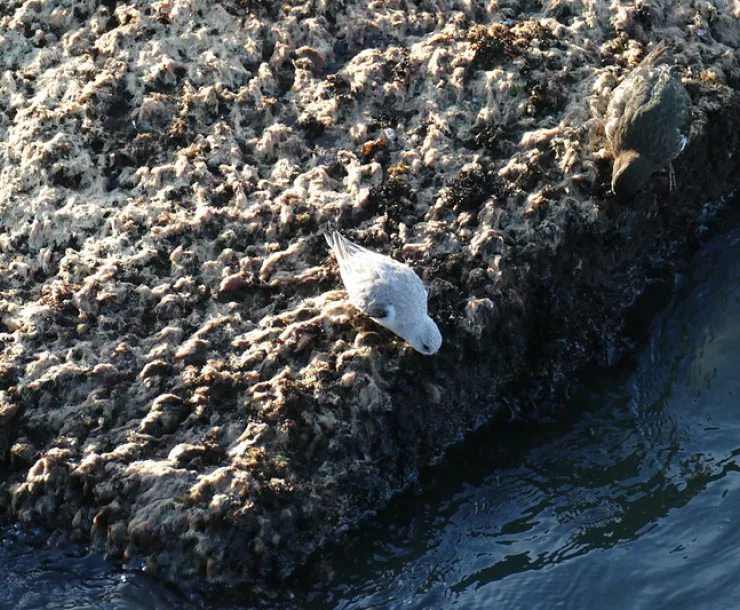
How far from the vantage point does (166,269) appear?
7914 millimetres

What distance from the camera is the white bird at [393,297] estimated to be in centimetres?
712

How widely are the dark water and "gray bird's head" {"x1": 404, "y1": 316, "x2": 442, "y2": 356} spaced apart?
100 centimetres

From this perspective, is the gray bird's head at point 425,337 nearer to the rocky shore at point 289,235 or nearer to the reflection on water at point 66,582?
the rocky shore at point 289,235

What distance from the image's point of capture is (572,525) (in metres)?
7.09

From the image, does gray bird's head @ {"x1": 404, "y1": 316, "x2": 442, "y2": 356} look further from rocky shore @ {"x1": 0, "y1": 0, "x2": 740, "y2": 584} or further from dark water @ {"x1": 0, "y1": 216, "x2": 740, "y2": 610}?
dark water @ {"x1": 0, "y1": 216, "x2": 740, "y2": 610}

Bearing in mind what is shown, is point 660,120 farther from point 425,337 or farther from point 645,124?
point 425,337

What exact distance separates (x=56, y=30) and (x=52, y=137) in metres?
1.57

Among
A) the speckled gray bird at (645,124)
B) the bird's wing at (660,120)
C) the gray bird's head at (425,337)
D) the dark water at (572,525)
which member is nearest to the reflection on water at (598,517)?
the dark water at (572,525)

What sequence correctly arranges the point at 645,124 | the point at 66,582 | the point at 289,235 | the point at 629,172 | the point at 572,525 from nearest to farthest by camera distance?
the point at 66,582 < the point at 572,525 < the point at 289,235 < the point at 629,172 < the point at 645,124

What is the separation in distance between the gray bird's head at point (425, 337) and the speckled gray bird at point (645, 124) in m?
2.38

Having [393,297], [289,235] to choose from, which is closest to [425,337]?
[393,297]

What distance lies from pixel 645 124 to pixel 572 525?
3.66 metres

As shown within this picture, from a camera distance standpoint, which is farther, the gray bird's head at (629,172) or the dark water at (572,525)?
the gray bird's head at (629,172)

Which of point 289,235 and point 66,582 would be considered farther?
point 289,235
